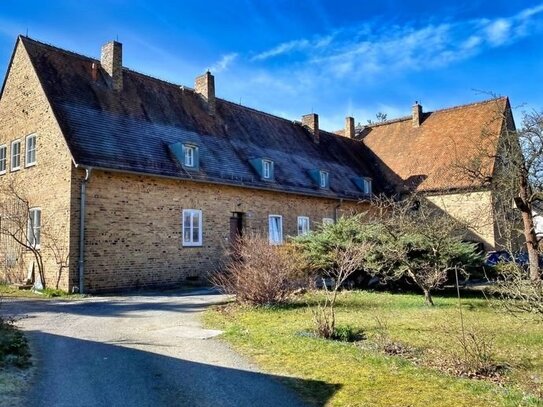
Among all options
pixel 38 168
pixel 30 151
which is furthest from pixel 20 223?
pixel 30 151

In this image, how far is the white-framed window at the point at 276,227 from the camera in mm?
24205

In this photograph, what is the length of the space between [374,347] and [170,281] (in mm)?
12292

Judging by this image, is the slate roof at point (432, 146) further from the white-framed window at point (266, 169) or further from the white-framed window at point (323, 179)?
the white-framed window at point (266, 169)

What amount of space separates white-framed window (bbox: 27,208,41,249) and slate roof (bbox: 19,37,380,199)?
3681 mm

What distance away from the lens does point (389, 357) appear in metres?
7.47

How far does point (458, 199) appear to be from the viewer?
2944 centimetres

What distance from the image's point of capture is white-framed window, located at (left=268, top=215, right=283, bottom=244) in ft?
79.4

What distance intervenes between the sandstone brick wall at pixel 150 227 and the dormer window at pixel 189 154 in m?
0.85

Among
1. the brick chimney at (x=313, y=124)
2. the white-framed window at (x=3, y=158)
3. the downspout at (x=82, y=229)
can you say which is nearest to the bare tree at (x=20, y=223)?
the white-framed window at (x=3, y=158)

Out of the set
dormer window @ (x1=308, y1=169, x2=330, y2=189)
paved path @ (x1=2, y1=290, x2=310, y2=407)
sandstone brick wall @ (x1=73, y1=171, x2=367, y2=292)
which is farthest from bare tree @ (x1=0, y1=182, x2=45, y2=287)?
dormer window @ (x1=308, y1=169, x2=330, y2=189)

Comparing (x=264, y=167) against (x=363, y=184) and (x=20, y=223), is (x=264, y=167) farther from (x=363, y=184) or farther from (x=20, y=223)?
(x=20, y=223)

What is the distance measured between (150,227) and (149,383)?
12.6m

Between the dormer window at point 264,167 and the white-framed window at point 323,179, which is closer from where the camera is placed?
the dormer window at point 264,167

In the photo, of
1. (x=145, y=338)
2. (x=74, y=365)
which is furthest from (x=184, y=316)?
(x=74, y=365)
